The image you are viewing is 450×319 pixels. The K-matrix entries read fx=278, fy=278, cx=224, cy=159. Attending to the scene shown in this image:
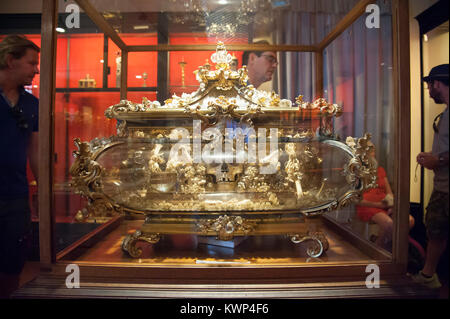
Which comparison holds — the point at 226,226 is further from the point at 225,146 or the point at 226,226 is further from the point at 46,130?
the point at 46,130

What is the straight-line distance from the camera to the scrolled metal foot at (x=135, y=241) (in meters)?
1.59

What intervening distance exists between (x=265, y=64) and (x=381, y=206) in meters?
1.19

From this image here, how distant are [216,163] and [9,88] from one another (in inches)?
44.2

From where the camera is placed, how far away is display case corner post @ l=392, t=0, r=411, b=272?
1394 mm

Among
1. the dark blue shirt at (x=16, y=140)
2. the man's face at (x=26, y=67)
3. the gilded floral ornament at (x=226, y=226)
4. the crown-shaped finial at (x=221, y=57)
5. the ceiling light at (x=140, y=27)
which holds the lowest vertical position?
the gilded floral ornament at (x=226, y=226)

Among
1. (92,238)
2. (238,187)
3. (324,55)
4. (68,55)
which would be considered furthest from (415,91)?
(92,238)

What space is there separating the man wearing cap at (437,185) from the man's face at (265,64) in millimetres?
941

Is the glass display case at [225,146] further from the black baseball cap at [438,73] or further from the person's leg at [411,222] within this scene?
the black baseball cap at [438,73]

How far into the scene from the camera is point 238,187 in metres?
1.72

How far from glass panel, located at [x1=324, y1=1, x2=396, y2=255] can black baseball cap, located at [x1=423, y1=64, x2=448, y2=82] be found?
197mm

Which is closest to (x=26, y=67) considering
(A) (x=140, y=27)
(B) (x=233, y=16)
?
(A) (x=140, y=27)

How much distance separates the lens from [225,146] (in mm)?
1688

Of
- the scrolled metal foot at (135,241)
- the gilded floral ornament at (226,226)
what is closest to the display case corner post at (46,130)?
the scrolled metal foot at (135,241)

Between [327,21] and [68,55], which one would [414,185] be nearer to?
[327,21]
